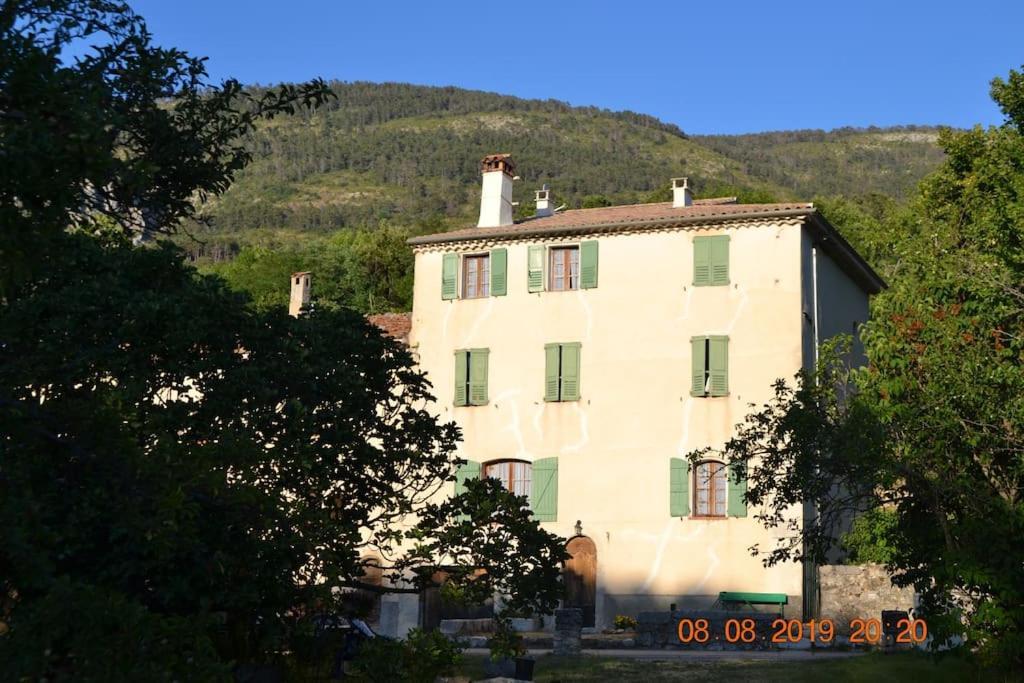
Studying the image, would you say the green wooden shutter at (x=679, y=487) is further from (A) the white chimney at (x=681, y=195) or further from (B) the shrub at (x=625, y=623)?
(A) the white chimney at (x=681, y=195)

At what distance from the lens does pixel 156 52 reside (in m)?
9.24

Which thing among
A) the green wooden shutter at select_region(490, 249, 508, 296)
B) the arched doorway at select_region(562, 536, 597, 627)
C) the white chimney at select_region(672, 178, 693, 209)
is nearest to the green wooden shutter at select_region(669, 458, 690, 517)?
the arched doorway at select_region(562, 536, 597, 627)

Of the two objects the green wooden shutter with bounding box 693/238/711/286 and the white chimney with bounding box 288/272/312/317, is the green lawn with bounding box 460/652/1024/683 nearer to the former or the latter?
the green wooden shutter with bounding box 693/238/711/286

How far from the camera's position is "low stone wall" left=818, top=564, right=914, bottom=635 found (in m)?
26.0

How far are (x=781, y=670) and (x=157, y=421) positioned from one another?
1124 centimetres

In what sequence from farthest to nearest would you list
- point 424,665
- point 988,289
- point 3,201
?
point 988,289, point 424,665, point 3,201

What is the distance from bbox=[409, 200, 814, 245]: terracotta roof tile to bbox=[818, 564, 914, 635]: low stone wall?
910cm

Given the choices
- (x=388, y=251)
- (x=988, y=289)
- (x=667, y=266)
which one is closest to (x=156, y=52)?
(x=988, y=289)

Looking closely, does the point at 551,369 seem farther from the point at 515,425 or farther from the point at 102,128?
the point at 102,128

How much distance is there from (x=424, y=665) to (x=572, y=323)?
65.7 feet

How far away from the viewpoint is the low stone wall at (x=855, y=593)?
25969 millimetres

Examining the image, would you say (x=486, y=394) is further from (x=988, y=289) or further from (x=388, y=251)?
(x=388, y=251)

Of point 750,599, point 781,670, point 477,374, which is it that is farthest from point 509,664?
point 477,374

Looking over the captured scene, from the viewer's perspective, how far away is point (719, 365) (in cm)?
3152
